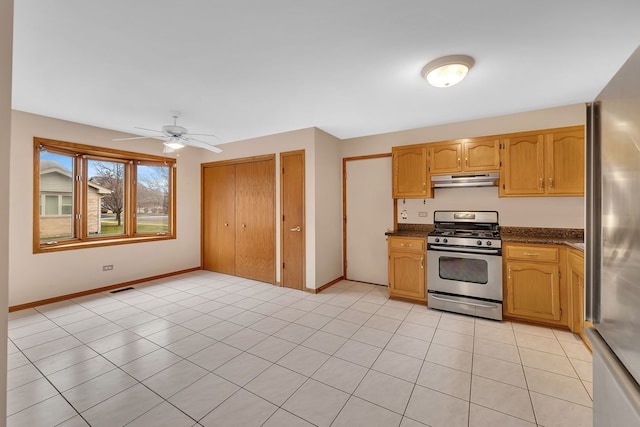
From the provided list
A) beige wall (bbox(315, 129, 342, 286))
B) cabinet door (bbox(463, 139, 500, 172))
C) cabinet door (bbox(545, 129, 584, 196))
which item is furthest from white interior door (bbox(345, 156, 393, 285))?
cabinet door (bbox(545, 129, 584, 196))

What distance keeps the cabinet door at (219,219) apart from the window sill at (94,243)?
2.29ft

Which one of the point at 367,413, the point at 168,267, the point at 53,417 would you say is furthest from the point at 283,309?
the point at 168,267

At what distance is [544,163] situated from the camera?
3.08m

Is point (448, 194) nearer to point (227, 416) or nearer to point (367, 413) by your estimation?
point (367, 413)

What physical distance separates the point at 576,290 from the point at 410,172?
2.15 m

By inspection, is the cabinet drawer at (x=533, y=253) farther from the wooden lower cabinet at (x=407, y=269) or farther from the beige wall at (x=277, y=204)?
the wooden lower cabinet at (x=407, y=269)

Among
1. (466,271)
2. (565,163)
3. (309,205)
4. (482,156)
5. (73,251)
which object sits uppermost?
(482,156)

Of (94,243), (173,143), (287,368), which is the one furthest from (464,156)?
(94,243)

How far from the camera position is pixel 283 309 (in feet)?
11.1

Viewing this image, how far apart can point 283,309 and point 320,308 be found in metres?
0.46

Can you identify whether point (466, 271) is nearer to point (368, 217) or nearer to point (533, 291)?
point (533, 291)

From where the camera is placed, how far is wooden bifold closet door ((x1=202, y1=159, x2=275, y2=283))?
4.51 metres

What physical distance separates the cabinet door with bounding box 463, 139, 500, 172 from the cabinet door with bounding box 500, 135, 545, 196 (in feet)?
0.28

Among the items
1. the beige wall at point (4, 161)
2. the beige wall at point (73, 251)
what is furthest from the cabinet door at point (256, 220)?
the beige wall at point (4, 161)
